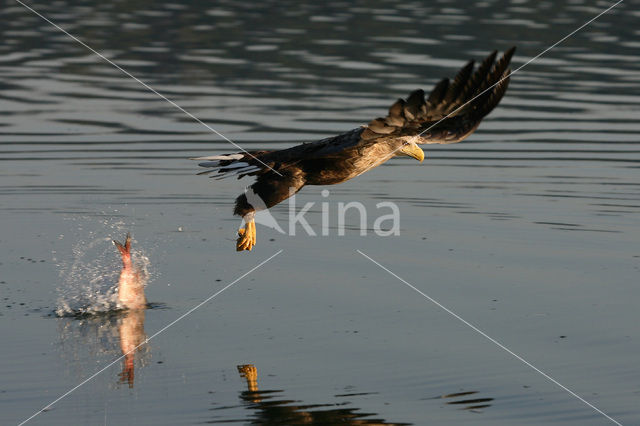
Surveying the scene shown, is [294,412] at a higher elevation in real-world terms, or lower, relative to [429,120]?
lower

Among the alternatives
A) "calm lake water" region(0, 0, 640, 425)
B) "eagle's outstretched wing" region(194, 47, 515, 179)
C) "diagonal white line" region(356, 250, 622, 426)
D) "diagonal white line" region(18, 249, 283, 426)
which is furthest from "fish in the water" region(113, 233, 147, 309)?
"diagonal white line" region(356, 250, 622, 426)

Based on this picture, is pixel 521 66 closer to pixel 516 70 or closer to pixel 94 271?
pixel 516 70

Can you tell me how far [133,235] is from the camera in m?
10.6

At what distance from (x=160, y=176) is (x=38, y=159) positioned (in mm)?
1425

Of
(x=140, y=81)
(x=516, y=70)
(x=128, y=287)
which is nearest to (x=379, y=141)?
(x=128, y=287)

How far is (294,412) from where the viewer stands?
6.69 m

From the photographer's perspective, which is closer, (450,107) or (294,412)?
(294,412)

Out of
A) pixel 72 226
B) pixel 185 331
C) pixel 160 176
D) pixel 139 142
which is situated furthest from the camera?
pixel 139 142

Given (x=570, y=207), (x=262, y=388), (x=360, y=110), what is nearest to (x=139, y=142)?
(x=360, y=110)

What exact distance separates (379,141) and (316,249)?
244 cm

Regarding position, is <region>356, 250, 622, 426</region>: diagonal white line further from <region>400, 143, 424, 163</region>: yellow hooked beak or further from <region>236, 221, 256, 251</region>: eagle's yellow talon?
<region>236, 221, 256, 251</region>: eagle's yellow talon

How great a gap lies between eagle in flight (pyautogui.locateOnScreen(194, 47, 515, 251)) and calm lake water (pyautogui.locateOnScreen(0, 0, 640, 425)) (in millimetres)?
842

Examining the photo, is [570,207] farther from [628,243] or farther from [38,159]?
[38,159]

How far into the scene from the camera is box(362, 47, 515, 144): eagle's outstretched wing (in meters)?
7.16
